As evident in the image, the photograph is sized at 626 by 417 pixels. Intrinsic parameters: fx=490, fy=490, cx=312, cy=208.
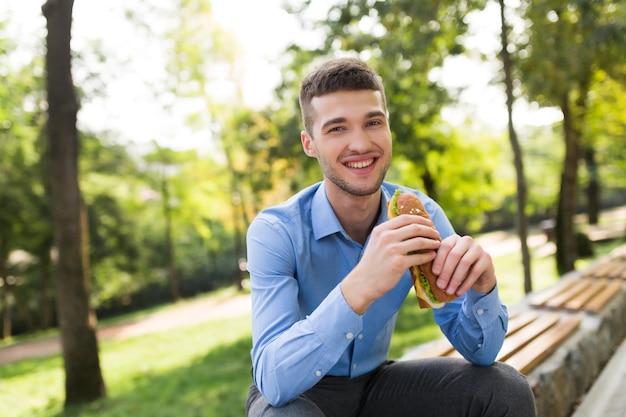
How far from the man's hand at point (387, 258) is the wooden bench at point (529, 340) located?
4.99 ft

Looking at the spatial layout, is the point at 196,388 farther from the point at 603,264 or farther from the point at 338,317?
the point at 338,317

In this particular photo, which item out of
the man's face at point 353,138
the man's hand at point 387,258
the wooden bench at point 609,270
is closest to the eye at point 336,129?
the man's face at point 353,138

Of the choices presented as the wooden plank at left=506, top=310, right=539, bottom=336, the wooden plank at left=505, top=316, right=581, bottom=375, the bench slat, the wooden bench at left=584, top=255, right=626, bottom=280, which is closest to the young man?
the bench slat

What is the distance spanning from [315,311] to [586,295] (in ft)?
12.9

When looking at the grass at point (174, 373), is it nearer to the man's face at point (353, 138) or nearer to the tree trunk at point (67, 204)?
the tree trunk at point (67, 204)

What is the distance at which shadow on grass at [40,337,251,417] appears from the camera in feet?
20.9

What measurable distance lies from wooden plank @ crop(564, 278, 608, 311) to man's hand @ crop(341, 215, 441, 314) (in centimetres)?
332

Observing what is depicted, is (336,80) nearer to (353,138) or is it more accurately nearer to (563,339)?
(353,138)

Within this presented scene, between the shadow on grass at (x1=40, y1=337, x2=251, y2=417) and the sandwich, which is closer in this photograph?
the sandwich

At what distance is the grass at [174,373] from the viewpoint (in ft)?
22.0

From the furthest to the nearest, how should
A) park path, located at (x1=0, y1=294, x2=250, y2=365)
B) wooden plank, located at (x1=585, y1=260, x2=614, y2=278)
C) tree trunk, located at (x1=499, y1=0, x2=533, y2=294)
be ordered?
park path, located at (x1=0, y1=294, x2=250, y2=365)
tree trunk, located at (x1=499, y1=0, x2=533, y2=294)
wooden plank, located at (x1=585, y1=260, x2=614, y2=278)

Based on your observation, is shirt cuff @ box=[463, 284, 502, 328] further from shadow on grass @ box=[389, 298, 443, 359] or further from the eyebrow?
shadow on grass @ box=[389, 298, 443, 359]

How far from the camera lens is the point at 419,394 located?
213 centimetres

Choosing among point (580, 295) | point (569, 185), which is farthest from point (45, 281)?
point (580, 295)
